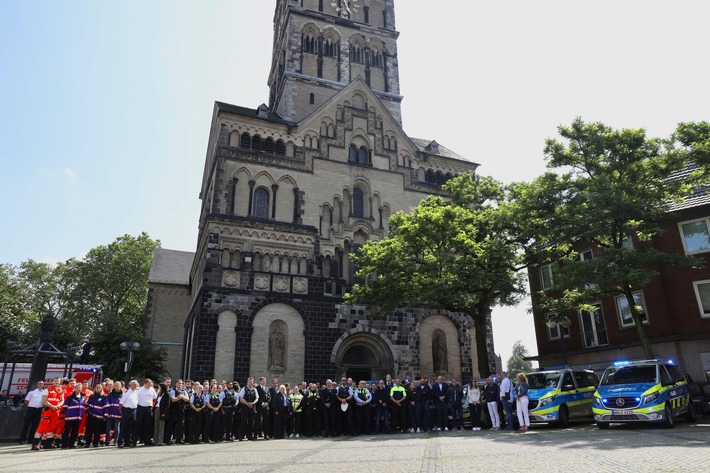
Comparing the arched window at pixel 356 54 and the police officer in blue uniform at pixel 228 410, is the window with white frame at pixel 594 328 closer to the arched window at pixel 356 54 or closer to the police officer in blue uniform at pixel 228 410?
the police officer in blue uniform at pixel 228 410

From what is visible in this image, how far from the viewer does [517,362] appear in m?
110

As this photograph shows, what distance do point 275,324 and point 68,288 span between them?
36.5 metres

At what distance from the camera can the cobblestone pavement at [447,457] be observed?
7.57 metres

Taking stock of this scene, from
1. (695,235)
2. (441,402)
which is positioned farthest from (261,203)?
(695,235)

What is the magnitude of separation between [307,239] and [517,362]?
95.4 m

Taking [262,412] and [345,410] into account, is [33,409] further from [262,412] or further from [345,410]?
[345,410]

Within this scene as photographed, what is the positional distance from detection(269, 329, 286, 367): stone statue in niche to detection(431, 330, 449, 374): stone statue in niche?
9.17 m

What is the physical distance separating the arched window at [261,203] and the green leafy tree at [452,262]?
7.41 meters

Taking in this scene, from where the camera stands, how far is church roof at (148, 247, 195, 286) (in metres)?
40.5

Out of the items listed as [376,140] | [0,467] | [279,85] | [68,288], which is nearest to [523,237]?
[376,140]

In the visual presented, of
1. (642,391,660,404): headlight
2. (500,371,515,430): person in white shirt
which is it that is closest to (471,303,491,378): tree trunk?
(500,371,515,430): person in white shirt

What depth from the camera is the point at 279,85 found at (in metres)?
40.2

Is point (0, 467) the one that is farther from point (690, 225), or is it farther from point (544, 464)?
point (690, 225)

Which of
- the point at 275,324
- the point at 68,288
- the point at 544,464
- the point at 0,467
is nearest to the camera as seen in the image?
the point at 544,464
